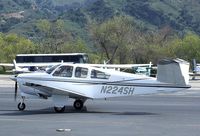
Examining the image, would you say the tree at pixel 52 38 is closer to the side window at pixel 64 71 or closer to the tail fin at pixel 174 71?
the side window at pixel 64 71

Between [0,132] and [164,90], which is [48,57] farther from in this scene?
[0,132]

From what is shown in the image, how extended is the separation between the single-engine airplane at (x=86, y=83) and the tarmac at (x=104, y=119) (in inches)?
26.8

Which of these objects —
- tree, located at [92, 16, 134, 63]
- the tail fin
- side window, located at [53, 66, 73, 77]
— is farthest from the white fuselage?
tree, located at [92, 16, 134, 63]

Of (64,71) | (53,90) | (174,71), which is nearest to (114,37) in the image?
(64,71)

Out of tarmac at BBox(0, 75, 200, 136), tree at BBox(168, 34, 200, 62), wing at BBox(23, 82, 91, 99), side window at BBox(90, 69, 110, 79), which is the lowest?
tarmac at BBox(0, 75, 200, 136)

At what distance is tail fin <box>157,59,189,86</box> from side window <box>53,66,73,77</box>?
134 inches

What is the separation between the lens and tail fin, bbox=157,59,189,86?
18.0 meters

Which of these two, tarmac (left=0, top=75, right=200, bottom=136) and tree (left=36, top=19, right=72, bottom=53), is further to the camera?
tree (left=36, top=19, right=72, bottom=53)

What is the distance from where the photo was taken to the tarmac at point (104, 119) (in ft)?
44.4

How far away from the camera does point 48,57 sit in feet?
208

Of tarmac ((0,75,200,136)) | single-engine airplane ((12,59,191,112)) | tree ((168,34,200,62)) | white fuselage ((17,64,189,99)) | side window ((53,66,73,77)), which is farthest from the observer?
tree ((168,34,200,62))

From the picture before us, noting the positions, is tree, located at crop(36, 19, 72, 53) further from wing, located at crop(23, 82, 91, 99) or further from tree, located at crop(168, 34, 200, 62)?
wing, located at crop(23, 82, 91, 99)

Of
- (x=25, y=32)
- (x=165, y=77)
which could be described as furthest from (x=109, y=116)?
(x=25, y=32)

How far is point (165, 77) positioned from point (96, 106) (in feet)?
13.9
